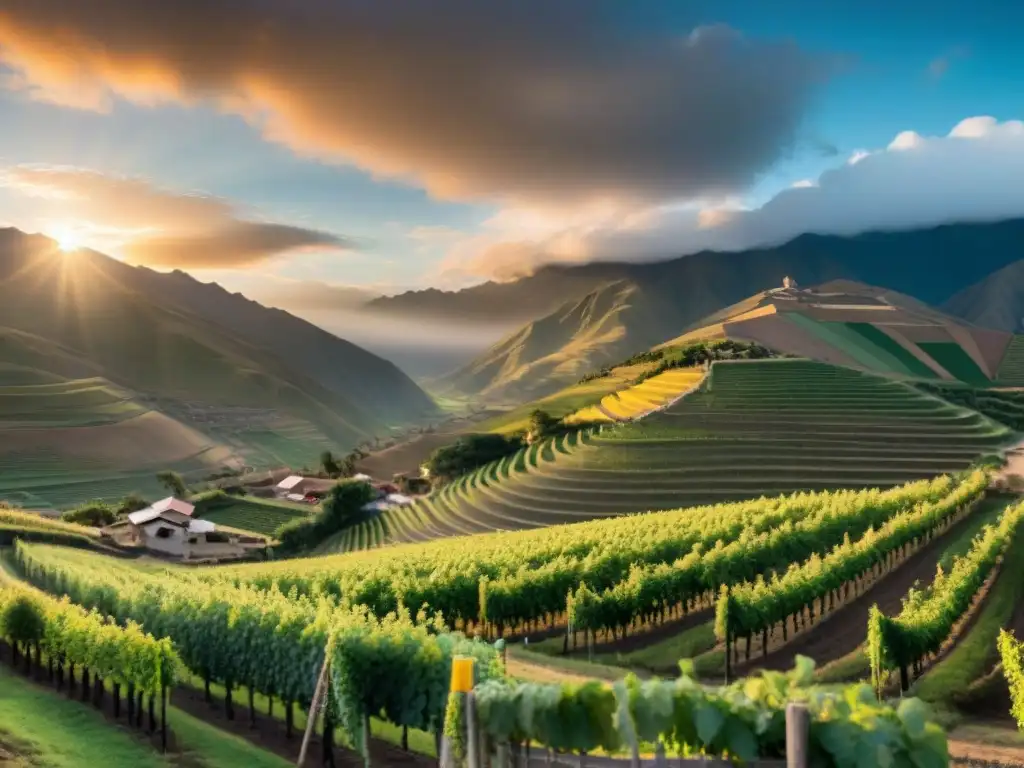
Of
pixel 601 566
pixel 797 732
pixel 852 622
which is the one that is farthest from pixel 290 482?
pixel 797 732

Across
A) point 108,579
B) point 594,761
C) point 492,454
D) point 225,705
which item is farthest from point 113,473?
point 594,761

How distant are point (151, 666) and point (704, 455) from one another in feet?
155

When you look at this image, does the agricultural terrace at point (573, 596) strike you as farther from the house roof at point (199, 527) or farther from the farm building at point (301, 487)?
the farm building at point (301, 487)

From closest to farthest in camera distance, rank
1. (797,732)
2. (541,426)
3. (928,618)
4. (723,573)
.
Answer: (797,732), (928,618), (723,573), (541,426)

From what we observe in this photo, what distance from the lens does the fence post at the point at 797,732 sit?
665cm

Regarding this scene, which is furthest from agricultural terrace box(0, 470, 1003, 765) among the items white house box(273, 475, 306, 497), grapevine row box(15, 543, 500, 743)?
white house box(273, 475, 306, 497)

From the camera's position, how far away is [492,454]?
8156 cm

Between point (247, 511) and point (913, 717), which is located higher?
point (913, 717)

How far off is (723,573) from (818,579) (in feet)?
12.0

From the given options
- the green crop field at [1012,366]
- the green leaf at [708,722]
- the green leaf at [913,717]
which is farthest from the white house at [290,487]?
the green crop field at [1012,366]

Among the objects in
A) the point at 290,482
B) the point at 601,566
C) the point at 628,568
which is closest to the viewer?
the point at 601,566

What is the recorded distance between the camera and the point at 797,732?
6.68 meters

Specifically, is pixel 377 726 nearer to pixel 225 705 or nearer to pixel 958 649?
pixel 225 705

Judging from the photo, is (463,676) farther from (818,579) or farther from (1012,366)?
(1012,366)
